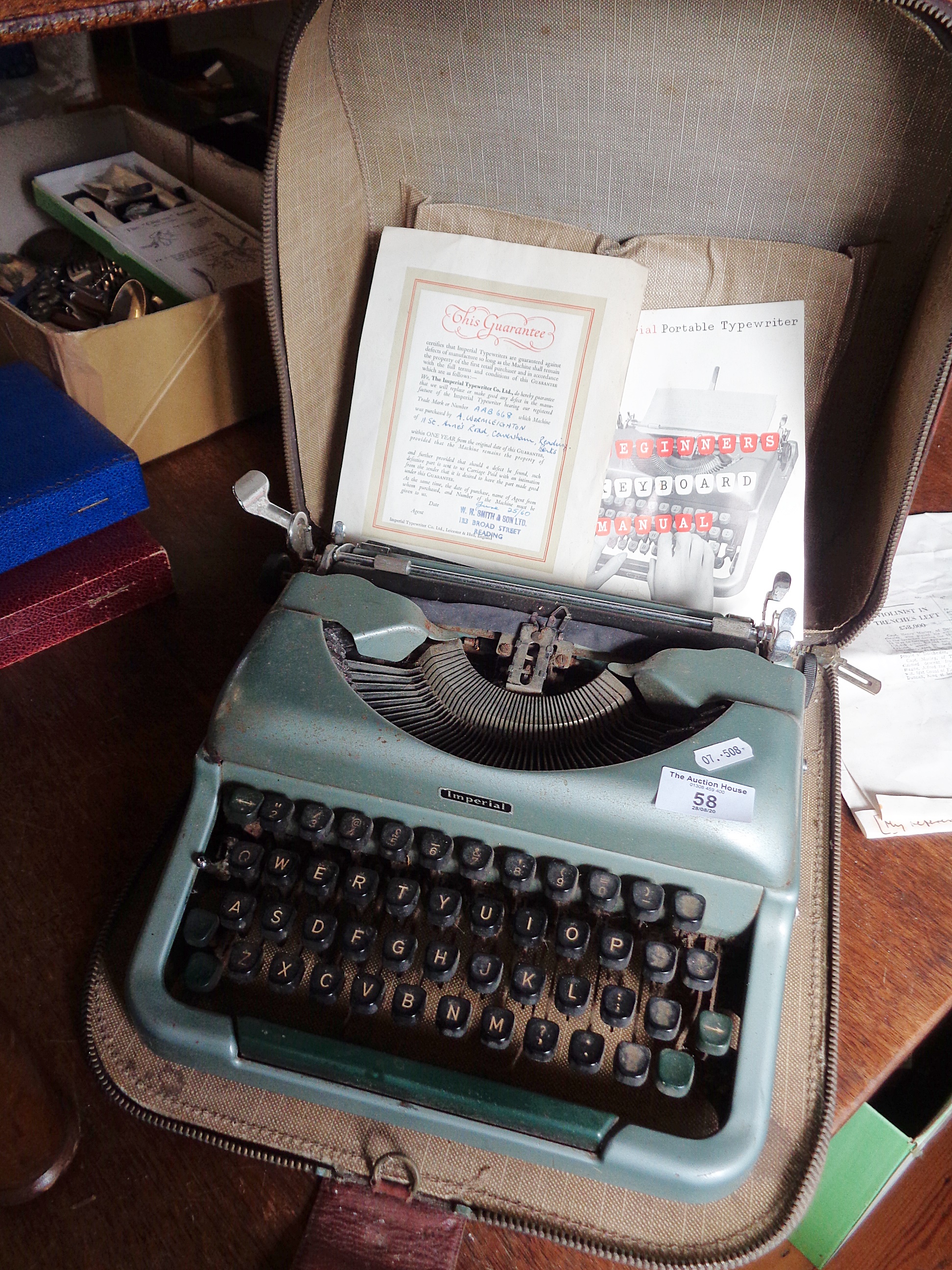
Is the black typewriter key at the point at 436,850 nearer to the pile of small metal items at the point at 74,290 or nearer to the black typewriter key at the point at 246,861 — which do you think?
the black typewriter key at the point at 246,861

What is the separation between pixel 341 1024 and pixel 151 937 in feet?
0.65

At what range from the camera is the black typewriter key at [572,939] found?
821mm

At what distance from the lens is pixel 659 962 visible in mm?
810

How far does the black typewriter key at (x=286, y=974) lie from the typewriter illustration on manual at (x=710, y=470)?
0.59 meters

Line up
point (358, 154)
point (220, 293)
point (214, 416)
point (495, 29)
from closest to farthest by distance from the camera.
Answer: point (495, 29)
point (358, 154)
point (220, 293)
point (214, 416)

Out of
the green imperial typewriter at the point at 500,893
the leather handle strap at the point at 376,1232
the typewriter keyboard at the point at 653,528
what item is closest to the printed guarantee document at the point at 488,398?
the typewriter keyboard at the point at 653,528

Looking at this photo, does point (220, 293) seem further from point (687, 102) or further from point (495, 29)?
point (687, 102)

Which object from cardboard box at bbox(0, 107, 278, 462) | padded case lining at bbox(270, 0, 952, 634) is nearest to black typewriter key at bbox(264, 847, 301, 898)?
padded case lining at bbox(270, 0, 952, 634)

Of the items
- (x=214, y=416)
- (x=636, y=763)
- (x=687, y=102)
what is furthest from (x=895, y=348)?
(x=214, y=416)

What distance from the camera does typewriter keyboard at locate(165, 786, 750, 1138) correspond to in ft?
2.66

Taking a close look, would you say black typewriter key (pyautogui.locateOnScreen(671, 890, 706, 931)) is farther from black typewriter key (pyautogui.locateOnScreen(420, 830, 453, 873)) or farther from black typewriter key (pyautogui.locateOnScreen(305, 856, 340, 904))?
black typewriter key (pyautogui.locateOnScreen(305, 856, 340, 904))

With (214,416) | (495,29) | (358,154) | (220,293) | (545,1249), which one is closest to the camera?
(545,1249)

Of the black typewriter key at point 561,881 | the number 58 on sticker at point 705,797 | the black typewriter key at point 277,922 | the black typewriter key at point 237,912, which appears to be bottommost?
the black typewriter key at point 237,912

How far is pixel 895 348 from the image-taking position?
1.06m
